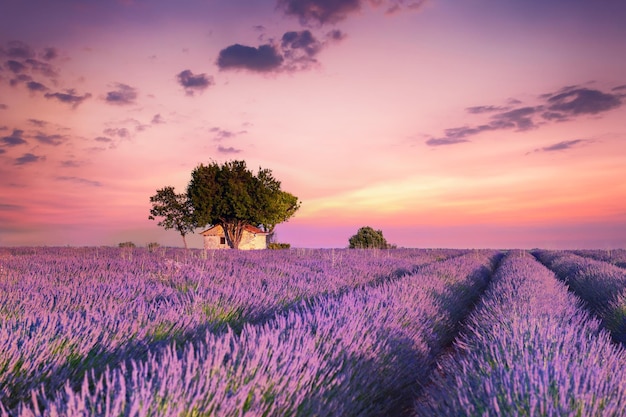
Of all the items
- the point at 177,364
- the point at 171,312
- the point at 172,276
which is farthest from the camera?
the point at 172,276

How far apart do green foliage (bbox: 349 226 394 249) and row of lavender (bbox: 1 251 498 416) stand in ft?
110

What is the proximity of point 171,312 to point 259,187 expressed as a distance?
102 feet

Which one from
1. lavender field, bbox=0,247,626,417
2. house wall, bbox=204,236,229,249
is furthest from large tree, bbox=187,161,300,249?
lavender field, bbox=0,247,626,417

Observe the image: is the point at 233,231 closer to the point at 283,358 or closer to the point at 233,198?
the point at 233,198

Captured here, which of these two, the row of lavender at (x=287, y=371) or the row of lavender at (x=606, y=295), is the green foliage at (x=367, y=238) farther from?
the row of lavender at (x=287, y=371)

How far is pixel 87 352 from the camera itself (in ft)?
9.80

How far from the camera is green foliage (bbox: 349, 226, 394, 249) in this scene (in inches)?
1524

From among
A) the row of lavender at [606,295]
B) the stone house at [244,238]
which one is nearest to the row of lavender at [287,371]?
the row of lavender at [606,295]

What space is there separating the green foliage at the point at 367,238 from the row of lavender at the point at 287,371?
3358 cm

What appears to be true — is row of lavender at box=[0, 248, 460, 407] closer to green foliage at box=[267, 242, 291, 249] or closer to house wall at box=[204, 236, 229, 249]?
green foliage at box=[267, 242, 291, 249]

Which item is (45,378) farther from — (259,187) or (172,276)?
(259,187)

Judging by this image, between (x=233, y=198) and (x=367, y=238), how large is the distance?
11586mm

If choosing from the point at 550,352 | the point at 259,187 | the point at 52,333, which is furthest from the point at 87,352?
the point at 259,187

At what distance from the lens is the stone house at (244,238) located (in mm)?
37938
